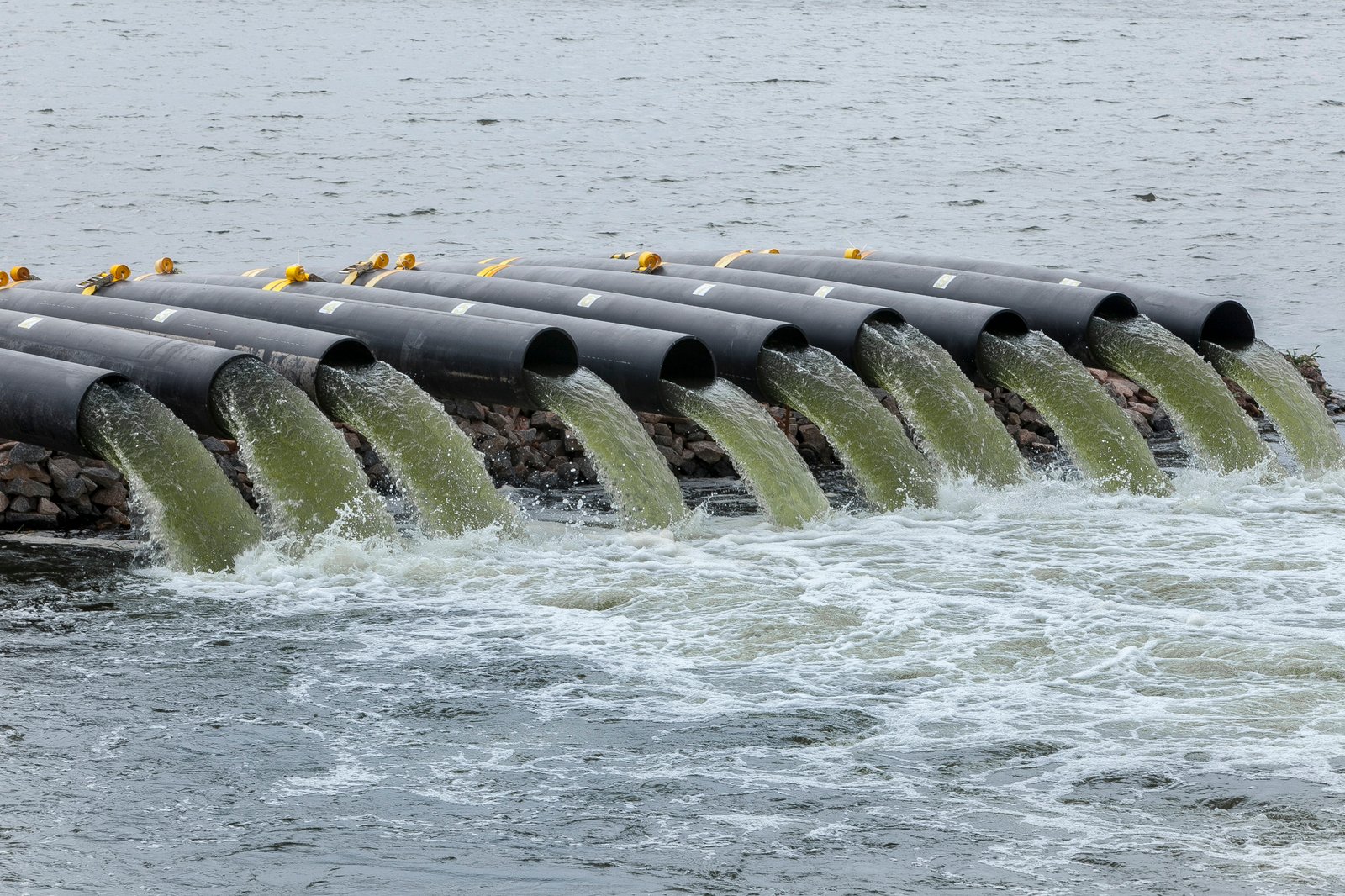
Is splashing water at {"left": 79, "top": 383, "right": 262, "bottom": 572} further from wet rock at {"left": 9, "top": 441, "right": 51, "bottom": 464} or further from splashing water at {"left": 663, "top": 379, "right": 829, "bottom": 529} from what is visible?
splashing water at {"left": 663, "top": 379, "right": 829, "bottom": 529}

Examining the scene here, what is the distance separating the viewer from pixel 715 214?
3944 centimetres

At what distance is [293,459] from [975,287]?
8.48m

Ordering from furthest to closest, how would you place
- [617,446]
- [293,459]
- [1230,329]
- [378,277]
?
1. [378,277]
2. [1230,329]
3. [617,446]
4. [293,459]

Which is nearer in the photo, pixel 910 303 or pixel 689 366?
pixel 689 366

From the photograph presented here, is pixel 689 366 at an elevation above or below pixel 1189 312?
below

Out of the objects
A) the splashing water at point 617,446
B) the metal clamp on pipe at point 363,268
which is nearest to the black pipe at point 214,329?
the splashing water at point 617,446

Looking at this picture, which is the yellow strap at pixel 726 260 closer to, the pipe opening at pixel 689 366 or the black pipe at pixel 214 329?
the pipe opening at pixel 689 366

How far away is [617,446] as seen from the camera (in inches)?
603

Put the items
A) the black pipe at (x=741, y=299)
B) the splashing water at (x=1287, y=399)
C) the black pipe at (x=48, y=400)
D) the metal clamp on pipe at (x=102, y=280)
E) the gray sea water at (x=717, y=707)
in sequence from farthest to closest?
the metal clamp on pipe at (x=102, y=280) → the splashing water at (x=1287, y=399) → the black pipe at (x=741, y=299) → the black pipe at (x=48, y=400) → the gray sea water at (x=717, y=707)

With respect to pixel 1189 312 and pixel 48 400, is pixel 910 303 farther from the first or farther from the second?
pixel 48 400

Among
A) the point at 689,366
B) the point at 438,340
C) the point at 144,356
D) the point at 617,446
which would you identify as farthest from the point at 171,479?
the point at 689,366

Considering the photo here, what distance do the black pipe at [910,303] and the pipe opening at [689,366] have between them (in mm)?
2136

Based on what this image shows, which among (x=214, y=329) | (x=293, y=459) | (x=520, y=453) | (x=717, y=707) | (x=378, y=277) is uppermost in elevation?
(x=378, y=277)

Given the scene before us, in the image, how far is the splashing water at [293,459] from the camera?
13.9 meters
